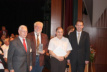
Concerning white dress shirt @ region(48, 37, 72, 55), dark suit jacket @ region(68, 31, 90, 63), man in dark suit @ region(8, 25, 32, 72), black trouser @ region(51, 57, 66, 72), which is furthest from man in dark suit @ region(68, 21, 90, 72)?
man in dark suit @ region(8, 25, 32, 72)

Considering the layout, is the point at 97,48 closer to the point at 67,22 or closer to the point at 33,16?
the point at 67,22

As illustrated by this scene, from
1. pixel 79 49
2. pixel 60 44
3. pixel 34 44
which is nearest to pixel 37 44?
pixel 34 44

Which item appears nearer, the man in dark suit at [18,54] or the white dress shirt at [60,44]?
the man in dark suit at [18,54]

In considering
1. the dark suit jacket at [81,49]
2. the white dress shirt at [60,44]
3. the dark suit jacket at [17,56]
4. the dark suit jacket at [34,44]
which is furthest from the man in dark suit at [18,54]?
the dark suit jacket at [81,49]

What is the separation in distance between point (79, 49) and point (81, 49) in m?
0.04

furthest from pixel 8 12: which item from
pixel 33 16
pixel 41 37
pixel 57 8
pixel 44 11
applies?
pixel 41 37

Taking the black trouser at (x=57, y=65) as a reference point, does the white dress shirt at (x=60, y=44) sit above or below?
above

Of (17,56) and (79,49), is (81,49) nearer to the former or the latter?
(79,49)

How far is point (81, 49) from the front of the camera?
334cm

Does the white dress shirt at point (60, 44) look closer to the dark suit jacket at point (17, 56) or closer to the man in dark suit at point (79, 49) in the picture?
the man in dark suit at point (79, 49)

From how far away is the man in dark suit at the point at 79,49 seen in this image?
333cm

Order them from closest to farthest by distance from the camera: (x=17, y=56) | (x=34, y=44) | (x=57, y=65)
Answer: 1. (x=17, y=56)
2. (x=57, y=65)
3. (x=34, y=44)

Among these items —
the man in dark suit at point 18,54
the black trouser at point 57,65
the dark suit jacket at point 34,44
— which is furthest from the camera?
the dark suit jacket at point 34,44

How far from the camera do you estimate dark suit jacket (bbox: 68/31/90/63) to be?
10.9ft
